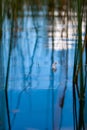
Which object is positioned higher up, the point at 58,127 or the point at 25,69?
the point at 25,69

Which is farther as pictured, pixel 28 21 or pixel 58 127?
pixel 28 21

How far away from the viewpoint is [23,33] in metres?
3.33

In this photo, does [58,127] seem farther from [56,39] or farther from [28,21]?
[28,21]

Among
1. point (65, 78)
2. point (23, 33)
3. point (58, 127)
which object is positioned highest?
point (23, 33)

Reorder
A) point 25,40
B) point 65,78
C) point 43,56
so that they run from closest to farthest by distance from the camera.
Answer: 1. point 65,78
2. point 43,56
3. point 25,40

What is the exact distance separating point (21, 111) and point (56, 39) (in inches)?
60.8

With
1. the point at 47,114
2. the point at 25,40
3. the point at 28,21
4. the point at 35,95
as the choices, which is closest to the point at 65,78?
the point at 35,95

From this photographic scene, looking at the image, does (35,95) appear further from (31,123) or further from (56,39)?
(56,39)

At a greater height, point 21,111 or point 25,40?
point 25,40

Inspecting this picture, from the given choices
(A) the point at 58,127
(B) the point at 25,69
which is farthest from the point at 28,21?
(A) the point at 58,127

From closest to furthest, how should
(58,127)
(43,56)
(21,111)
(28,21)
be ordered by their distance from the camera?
1. (58,127)
2. (21,111)
3. (43,56)
4. (28,21)

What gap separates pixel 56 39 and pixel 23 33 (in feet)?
1.25

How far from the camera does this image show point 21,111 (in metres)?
1.53

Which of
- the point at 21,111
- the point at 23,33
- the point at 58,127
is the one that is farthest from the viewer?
the point at 23,33
